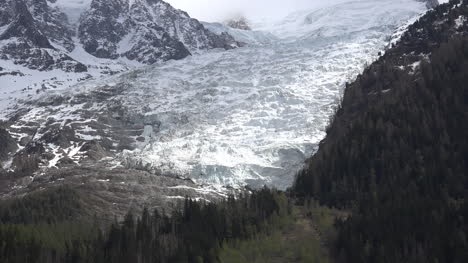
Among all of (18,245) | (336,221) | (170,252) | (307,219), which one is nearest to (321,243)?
(336,221)

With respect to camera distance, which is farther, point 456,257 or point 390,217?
point 390,217

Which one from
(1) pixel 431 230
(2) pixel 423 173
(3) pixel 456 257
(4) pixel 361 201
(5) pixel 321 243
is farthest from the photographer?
(2) pixel 423 173

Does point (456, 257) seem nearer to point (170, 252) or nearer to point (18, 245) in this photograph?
point (170, 252)

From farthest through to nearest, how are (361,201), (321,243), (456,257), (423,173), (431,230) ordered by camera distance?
(423,173) → (361,201) → (321,243) → (431,230) → (456,257)

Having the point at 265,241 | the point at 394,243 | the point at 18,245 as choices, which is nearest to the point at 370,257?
the point at 394,243

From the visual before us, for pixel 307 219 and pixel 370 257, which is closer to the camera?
pixel 370 257

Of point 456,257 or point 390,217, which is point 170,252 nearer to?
point 390,217

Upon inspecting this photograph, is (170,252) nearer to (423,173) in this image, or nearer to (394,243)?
(394,243)

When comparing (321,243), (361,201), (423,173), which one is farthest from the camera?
(423,173)
